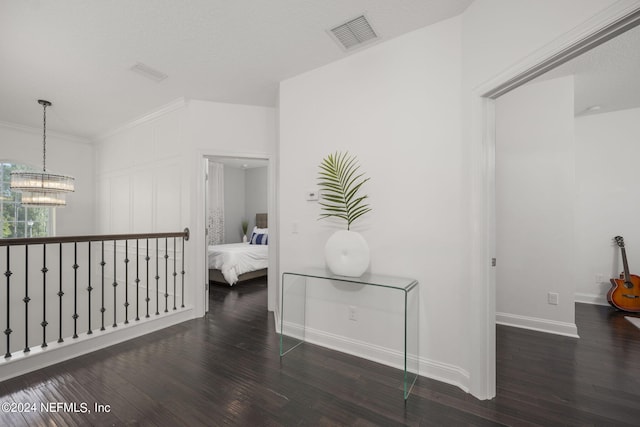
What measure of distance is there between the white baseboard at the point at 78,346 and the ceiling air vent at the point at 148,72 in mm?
2612

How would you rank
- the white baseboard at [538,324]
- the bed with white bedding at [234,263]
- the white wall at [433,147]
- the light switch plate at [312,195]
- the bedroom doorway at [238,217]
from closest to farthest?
the white wall at [433,147] < the light switch plate at [312,195] < the white baseboard at [538,324] < the bed with white bedding at [234,263] < the bedroom doorway at [238,217]

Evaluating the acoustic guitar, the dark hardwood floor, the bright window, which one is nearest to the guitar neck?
the acoustic guitar

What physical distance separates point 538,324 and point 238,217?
7066 mm

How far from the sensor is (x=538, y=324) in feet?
10.1

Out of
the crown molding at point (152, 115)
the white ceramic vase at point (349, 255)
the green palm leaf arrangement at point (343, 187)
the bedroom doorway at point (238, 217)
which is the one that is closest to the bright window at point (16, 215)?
the crown molding at point (152, 115)

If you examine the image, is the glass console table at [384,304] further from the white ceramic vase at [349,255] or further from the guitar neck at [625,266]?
the guitar neck at [625,266]

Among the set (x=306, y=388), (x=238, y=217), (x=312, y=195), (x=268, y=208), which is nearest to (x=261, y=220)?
(x=238, y=217)

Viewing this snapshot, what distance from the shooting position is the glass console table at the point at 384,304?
2.09 meters

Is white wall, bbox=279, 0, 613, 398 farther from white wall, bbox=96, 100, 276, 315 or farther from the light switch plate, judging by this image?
white wall, bbox=96, 100, 276, 315

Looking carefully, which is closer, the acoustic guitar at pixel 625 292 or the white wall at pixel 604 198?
the acoustic guitar at pixel 625 292

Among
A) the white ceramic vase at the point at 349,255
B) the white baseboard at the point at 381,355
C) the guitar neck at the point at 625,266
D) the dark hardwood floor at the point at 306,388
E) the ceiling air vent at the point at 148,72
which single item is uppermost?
the ceiling air vent at the point at 148,72

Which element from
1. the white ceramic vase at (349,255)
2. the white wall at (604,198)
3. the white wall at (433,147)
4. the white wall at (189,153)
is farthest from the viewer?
the white wall at (604,198)

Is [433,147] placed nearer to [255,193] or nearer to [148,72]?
[148,72]

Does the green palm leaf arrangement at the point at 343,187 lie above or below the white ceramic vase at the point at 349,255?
above
